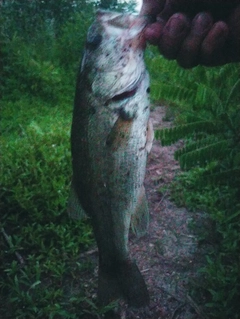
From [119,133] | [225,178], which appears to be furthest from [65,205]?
[119,133]

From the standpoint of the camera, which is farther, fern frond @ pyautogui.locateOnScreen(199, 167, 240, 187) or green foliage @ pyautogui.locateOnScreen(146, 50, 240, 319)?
fern frond @ pyautogui.locateOnScreen(199, 167, 240, 187)

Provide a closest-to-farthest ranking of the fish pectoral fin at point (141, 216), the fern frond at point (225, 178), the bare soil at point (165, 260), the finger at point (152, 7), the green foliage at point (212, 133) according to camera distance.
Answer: the finger at point (152, 7) < the fish pectoral fin at point (141, 216) < the green foliage at point (212, 133) < the fern frond at point (225, 178) < the bare soil at point (165, 260)

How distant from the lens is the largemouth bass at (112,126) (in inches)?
80.0

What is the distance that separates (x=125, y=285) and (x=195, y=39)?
1.34 meters

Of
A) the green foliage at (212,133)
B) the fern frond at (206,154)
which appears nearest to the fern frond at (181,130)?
the green foliage at (212,133)

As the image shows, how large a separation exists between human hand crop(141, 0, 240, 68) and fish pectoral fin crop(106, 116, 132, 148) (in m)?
0.36

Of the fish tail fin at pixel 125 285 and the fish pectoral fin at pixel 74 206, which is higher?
the fish pectoral fin at pixel 74 206

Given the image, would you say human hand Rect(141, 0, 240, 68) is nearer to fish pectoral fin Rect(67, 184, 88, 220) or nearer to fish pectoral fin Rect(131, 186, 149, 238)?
fish pectoral fin Rect(131, 186, 149, 238)

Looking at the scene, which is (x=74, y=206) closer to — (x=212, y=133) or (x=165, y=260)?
(x=212, y=133)

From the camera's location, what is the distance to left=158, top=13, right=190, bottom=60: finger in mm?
1947

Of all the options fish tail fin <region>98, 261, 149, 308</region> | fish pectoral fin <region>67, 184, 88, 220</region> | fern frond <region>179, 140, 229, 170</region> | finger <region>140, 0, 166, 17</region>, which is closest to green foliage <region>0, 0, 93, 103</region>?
fern frond <region>179, 140, 229, 170</region>

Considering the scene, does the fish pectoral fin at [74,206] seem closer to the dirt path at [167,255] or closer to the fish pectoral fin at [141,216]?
the fish pectoral fin at [141,216]

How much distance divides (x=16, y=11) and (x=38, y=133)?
5.05m

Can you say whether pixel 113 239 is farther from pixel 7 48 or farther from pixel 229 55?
pixel 7 48
